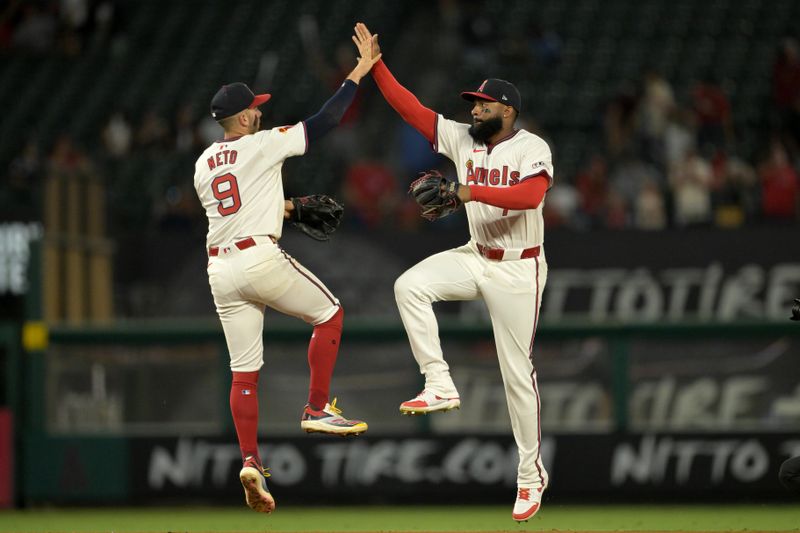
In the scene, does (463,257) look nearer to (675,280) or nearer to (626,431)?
(626,431)

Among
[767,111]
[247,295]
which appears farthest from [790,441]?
[767,111]

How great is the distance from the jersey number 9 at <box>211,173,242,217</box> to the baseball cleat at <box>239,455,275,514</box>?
4.46ft

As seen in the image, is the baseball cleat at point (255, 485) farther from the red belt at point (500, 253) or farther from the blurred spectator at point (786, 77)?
the blurred spectator at point (786, 77)

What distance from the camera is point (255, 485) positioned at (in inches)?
273

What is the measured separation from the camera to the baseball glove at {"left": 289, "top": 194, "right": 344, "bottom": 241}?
7355 mm

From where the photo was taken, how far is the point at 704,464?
372 inches

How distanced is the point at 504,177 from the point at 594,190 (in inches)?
237

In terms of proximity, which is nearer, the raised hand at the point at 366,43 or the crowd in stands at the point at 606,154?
the raised hand at the point at 366,43

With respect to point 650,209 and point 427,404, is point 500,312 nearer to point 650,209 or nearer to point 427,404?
point 427,404

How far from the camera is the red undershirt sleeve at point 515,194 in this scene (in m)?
6.83

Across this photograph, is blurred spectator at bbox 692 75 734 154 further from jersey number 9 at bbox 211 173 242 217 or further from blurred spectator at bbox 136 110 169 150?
jersey number 9 at bbox 211 173 242 217

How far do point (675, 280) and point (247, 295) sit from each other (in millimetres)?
6038

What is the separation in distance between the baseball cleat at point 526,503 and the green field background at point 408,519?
12.5 inches

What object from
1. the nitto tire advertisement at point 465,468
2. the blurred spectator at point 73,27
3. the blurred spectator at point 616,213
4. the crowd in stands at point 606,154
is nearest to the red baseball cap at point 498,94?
the nitto tire advertisement at point 465,468
